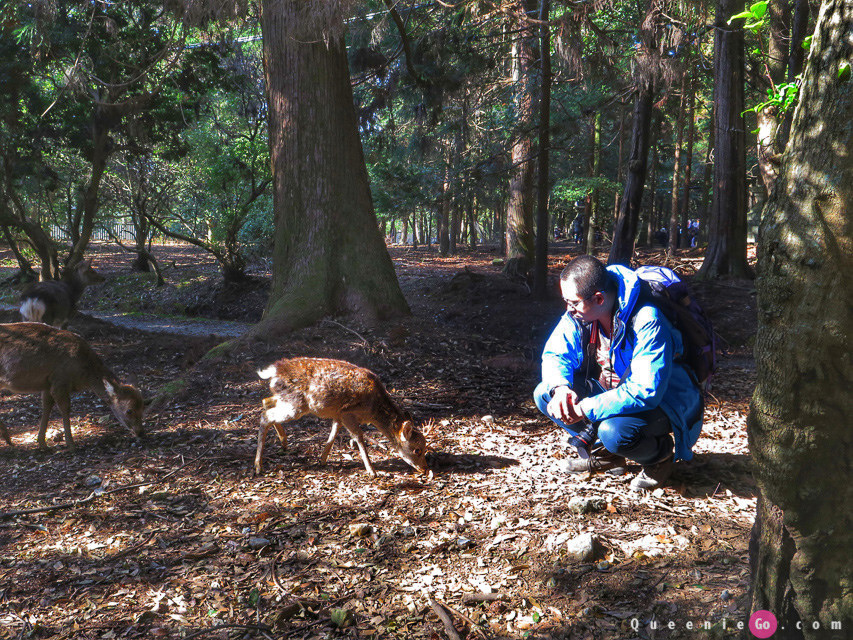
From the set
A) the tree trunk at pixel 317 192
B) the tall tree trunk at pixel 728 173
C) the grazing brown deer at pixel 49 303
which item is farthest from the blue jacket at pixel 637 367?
the grazing brown deer at pixel 49 303

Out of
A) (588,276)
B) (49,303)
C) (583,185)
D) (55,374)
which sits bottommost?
(55,374)

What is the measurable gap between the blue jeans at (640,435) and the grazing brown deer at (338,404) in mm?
1362

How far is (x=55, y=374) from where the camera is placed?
5.97m

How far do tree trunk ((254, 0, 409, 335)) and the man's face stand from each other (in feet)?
15.4

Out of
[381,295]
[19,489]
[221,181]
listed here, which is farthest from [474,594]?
[221,181]

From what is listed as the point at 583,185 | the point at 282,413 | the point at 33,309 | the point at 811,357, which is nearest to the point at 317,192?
the point at 282,413

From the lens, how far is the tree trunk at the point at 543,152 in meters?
10.2

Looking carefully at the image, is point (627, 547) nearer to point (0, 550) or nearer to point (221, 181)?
point (0, 550)

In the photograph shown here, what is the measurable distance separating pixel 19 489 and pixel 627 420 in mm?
4357

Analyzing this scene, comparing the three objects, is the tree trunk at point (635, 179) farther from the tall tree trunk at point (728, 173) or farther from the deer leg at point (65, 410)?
the deer leg at point (65, 410)

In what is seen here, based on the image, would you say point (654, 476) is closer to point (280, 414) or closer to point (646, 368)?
point (646, 368)

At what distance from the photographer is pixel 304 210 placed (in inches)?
338

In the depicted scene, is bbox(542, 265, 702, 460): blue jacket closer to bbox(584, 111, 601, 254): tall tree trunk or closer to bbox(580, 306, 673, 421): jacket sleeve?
bbox(580, 306, 673, 421): jacket sleeve

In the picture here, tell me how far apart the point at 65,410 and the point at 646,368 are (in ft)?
16.3
